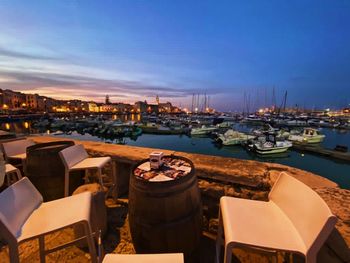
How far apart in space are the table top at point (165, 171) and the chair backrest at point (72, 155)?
2.97 ft

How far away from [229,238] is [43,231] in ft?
3.72

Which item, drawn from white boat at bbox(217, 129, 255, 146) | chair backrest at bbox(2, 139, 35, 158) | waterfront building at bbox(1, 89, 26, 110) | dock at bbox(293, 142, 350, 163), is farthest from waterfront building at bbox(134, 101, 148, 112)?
chair backrest at bbox(2, 139, 35, 158)

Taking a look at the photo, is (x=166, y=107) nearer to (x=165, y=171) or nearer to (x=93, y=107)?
(x=93, y=107)

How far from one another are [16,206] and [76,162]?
1017mm

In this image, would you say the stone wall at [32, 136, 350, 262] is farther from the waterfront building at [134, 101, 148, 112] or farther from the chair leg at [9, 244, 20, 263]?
the waterfront building at [134, 101, 148, 112]

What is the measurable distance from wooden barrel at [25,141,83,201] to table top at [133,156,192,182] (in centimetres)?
125

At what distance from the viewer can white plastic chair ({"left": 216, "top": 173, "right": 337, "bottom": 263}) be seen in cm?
89

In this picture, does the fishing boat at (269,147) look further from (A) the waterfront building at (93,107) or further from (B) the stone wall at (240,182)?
(A) the waterfront building at (93,107)

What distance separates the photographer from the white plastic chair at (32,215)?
103 centimetres

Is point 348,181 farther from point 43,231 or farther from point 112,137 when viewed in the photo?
point 112,137

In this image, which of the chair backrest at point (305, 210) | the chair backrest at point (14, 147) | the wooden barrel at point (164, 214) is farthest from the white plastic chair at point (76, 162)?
the chair backrest at point (305, 210)

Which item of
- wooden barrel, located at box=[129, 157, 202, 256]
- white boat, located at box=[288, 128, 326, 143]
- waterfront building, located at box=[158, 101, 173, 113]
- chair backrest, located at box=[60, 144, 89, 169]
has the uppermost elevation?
waterfront building, located at box=[158, 101, 173, 113]

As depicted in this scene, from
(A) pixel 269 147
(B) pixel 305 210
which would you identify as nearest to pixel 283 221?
(B) pixel 305 210

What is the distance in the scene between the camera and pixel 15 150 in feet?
9.32
